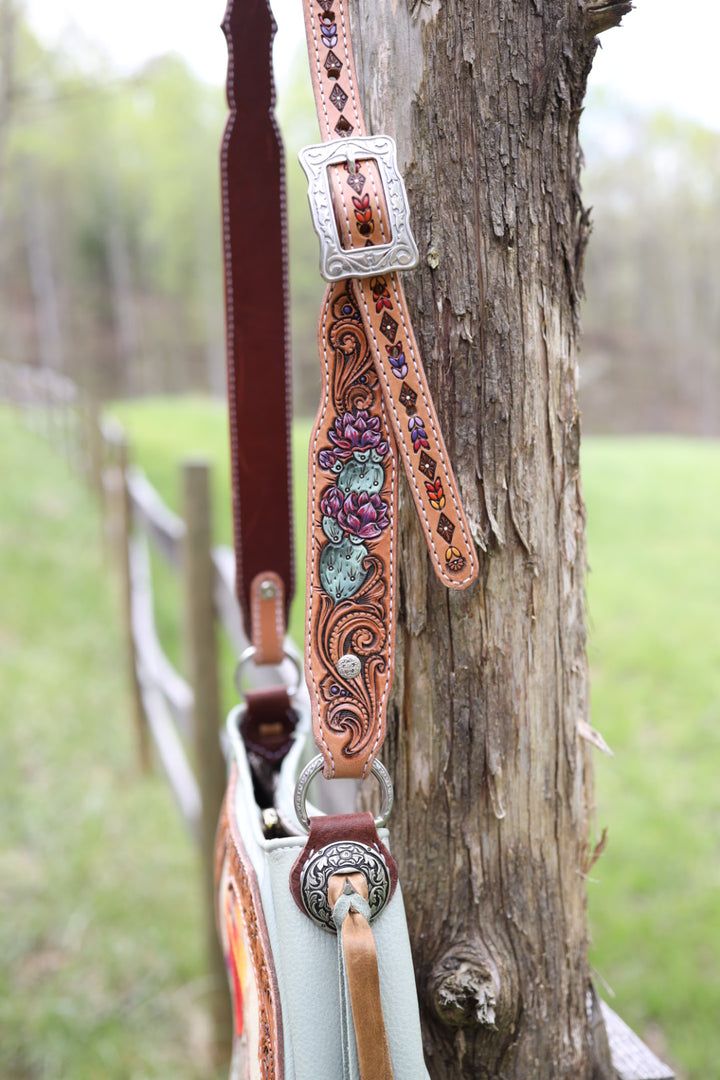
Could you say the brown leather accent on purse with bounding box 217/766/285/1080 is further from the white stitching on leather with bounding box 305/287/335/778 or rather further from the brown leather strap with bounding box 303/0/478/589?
the brown leather strap with bounding box 303/0/478/589

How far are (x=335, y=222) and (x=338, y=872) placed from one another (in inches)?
23.3

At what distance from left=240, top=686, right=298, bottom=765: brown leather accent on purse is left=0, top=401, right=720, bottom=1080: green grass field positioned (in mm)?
448

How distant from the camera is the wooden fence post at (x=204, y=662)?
2.72 metres

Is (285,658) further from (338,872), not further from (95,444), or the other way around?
(95,444)

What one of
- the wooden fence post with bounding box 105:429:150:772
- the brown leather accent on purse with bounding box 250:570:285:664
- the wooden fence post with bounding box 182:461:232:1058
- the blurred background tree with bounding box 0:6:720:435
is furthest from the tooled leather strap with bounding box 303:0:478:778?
the blurred background tree with bounding box 0:6:720:435

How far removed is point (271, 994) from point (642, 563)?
19.7ft

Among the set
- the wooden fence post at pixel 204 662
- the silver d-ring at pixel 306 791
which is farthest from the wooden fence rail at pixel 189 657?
the silver d-ring at pixel 306 791

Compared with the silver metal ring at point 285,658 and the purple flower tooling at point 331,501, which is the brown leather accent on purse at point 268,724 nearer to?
the silver metal ring at point 285,658

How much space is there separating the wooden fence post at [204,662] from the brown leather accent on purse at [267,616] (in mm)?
1574

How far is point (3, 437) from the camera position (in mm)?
14320

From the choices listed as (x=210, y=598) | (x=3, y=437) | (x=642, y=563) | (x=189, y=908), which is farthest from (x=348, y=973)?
(x=3, y=437)

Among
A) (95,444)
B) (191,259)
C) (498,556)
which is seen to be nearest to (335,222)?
(498,556)

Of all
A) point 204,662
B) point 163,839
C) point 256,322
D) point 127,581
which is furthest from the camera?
point 127,581

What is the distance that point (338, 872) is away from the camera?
0.82 m
